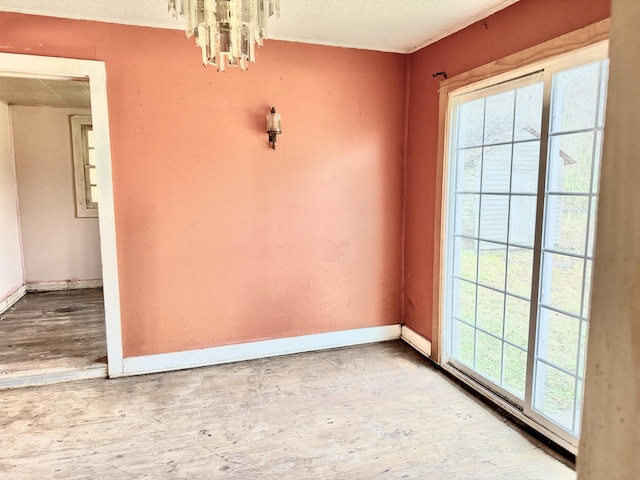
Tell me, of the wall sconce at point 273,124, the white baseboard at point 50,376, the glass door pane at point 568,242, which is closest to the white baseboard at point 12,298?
the white baseboard at point 50,376

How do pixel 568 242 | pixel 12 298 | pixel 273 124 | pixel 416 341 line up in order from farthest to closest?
pixel 12 298 → pixel 416 341 → pixel 273 124 → pixel 568 242

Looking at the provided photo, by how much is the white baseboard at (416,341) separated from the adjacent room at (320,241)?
17 millimetres

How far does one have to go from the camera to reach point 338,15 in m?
2.77

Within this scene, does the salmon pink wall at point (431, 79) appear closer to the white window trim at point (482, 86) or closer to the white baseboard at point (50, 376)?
the white window trim at point (482, 86)

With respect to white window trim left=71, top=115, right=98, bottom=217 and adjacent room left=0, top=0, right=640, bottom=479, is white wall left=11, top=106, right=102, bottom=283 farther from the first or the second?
adjacent room left=0, top=0, right=640, bottom=479

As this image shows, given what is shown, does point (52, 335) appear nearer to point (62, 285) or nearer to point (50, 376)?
point (50, 376)

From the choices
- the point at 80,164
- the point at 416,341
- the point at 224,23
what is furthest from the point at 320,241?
the point at 80,164

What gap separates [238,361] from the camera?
11.1 ft

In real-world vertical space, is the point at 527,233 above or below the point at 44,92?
below

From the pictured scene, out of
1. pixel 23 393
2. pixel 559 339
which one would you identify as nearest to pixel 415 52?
pixel 559 339

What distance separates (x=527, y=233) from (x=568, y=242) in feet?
0.91

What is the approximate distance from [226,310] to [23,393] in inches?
57.8

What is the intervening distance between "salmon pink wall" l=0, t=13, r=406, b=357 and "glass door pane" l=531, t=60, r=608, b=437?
1542 mm

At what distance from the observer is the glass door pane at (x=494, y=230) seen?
248 centimetres
